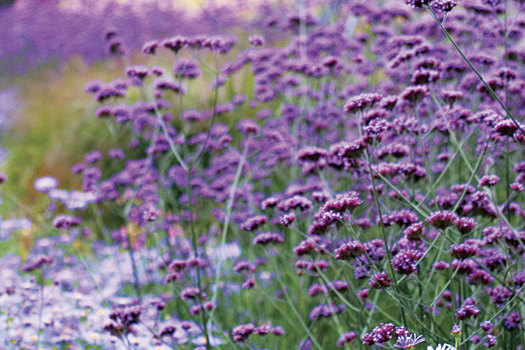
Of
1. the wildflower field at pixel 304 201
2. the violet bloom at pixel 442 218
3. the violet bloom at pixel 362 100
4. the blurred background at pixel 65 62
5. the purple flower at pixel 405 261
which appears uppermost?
the violet bloom at pixel 362 100

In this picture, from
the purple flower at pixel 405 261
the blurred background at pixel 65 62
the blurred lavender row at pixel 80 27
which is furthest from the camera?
the blurred lavender row at pixel 80 27

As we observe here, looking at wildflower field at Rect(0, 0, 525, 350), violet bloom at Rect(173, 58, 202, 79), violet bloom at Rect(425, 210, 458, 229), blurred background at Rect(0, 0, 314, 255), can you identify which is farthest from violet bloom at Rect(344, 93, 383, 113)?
blurred background at Rect(0, 0, 314, 255)

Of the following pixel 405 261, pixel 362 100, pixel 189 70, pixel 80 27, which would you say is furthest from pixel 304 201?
pixel 80 27

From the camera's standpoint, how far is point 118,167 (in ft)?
21.5

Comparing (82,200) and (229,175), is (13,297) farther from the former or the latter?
(229,175)

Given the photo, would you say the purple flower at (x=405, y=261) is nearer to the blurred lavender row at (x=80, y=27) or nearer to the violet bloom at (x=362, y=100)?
the violet bloom at (x=362, y=100)

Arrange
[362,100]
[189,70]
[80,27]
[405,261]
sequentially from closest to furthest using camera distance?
[405,261], [362,100], [189,70], [80,27]

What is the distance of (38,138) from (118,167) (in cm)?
250

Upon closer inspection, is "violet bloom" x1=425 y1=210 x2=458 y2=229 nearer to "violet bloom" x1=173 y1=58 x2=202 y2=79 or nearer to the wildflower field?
the wildflower field

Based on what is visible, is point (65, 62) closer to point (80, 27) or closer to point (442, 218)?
point (80, 27)

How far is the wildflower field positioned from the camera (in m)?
2.18

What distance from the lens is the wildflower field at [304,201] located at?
2.18 m

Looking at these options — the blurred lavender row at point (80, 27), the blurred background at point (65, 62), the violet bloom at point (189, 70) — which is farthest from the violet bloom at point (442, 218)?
the blurred lavender row at point (80, 27)

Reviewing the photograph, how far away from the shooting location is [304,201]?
2.37m
